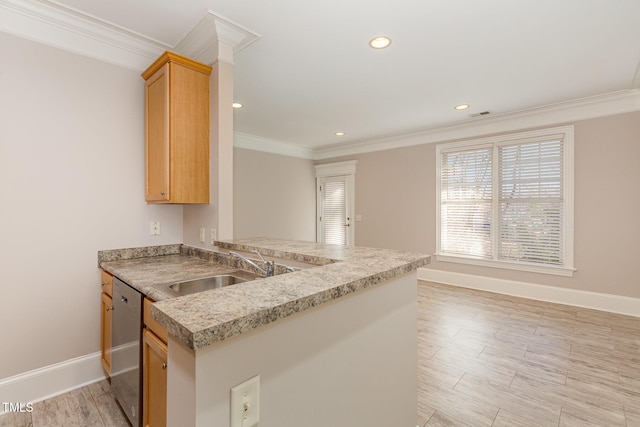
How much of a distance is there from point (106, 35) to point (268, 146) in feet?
12.2

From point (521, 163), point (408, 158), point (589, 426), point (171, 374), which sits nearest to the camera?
point (171, 374)

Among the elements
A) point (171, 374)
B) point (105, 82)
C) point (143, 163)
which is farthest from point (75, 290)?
point (171, 374)

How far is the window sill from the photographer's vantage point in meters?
3.92

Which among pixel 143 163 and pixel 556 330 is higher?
pixel 143 163

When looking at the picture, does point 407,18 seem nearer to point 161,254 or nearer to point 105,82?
point 105,82

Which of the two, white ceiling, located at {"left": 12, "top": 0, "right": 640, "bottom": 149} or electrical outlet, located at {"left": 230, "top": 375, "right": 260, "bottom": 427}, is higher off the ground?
white ceiling, located at {"left": 12, "top": 0, "right": 640, "bottom": 149}

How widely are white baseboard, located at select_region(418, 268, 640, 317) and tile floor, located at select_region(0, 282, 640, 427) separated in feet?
0.56

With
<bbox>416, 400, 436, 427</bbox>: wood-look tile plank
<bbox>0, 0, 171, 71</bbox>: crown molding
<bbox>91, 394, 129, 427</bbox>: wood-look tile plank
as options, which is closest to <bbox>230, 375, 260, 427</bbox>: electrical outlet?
<bbox>416, 400, 436, 427</bbox>: wood-look tile plank

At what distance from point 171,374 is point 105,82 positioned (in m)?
2.48

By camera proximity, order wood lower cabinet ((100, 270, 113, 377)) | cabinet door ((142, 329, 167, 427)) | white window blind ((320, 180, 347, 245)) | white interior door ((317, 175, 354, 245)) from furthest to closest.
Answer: white window blind ((320, 180, 347, 245))
white interior door ((317, 175, 354, 245))
wood lower cabinet ((100, 270, 113, 377))
cabinet door ((142, 329, 167, 427))

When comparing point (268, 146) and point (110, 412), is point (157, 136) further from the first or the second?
point (268, 146)

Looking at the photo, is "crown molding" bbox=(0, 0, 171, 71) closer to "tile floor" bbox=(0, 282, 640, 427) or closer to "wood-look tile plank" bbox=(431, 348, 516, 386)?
"tile floor" bbox=(0, 282, 640, 427)

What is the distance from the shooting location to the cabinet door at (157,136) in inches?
A: 85.5

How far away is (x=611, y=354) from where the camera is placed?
2611 millimetres
